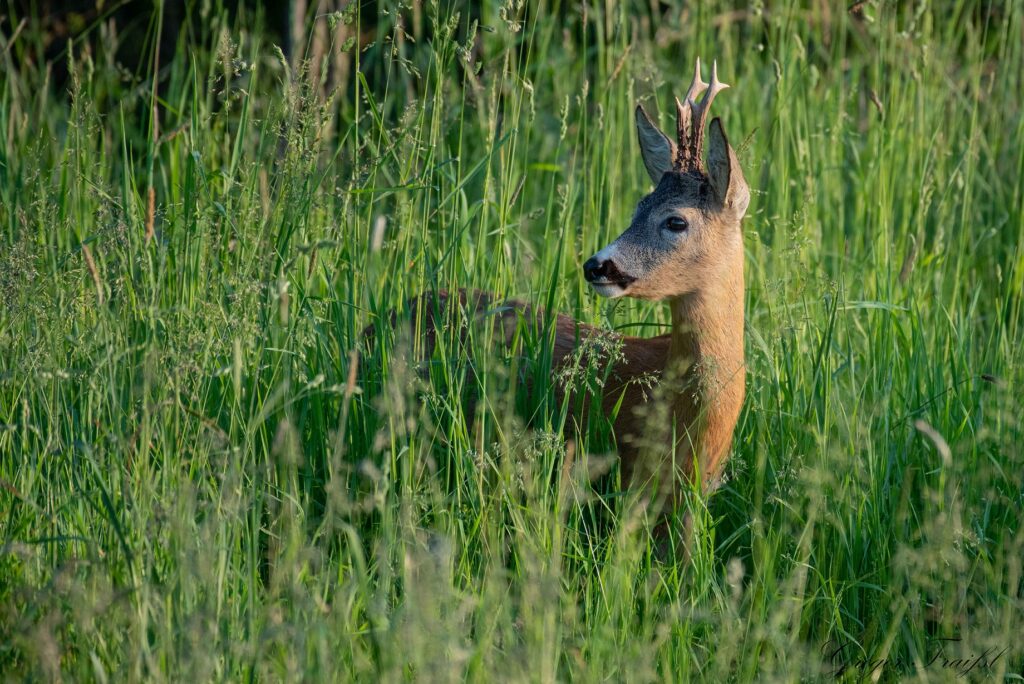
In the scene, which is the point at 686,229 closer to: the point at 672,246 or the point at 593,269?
the point at 672,246

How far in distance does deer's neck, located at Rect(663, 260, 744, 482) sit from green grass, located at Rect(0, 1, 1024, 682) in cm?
12

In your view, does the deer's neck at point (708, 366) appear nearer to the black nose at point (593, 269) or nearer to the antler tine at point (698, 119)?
the black nose at point (593, 269)

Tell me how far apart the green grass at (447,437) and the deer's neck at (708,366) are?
124 millimetres

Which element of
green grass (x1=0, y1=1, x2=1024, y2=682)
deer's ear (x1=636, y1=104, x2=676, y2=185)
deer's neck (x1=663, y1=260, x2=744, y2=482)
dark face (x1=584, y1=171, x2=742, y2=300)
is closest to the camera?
green grass (x1=0, y1=1, x2=1024, y2=682)

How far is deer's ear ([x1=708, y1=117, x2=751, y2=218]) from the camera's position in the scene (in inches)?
139

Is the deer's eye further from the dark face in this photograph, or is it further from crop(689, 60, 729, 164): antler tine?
crop(689, 60, 729, 164): antler tine

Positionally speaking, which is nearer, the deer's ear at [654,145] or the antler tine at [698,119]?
the antler tine at [698,119]

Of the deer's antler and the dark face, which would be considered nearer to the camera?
the dark face

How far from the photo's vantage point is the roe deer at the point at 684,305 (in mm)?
3355

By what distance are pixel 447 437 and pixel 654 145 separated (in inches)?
50.8

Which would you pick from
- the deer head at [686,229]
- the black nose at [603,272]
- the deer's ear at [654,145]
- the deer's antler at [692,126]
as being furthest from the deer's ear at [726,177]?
the black nose at [603,272]

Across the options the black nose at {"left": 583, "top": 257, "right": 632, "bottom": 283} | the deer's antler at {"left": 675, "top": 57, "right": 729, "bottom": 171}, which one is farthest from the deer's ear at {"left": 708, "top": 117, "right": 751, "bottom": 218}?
the black nose at {"left": 583, "top": 257, "right": 632, "bottom": 283}

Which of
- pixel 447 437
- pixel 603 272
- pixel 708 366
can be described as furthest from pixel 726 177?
pixel 447 437

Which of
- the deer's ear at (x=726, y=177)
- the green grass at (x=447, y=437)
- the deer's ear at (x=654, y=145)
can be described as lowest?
the green grass at (x=447, y=437)
